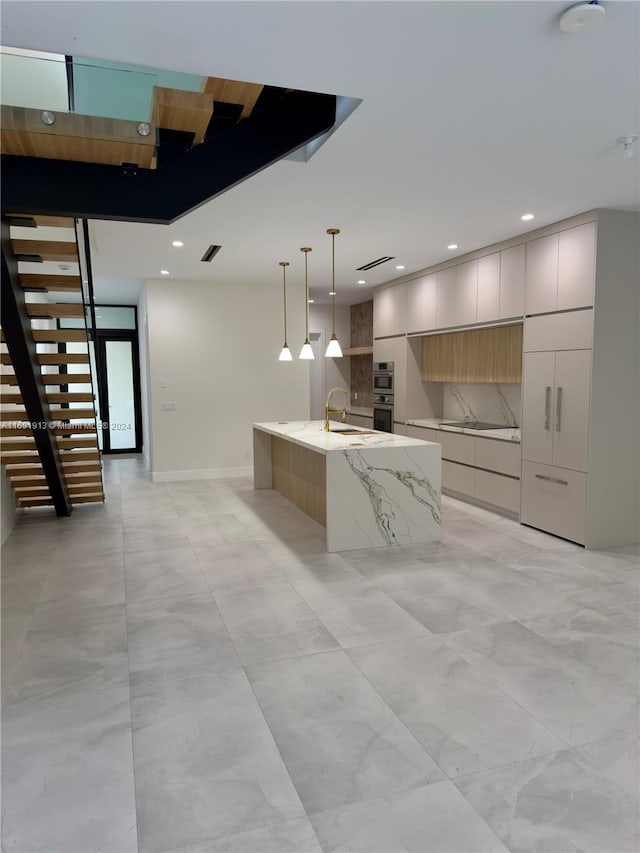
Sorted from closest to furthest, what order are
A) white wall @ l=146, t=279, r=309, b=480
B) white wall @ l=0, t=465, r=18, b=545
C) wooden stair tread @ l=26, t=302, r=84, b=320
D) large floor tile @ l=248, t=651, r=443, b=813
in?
large floor tile @ l=248, t=651, r=443, b=813 → wooden stair tread @ l=26, t=302, r=84, b=320 → white wall @ l=0, t=465, r=18, b=545 → white wall @ l=146, t=279, r=309, b=480

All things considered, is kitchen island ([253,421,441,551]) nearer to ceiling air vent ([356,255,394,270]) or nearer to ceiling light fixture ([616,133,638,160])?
ceiling air vent ([356,255,394,270])

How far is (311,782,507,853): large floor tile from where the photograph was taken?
69.3 inches

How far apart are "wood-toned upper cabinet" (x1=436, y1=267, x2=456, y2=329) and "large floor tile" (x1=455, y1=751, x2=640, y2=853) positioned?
498 cm

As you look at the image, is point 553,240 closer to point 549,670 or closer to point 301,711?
point 549,670

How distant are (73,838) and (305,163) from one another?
3.38 m

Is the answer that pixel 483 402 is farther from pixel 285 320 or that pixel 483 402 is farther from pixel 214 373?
pixel 214 373

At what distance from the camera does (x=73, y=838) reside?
5.89 ft

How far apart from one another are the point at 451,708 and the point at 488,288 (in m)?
4.38

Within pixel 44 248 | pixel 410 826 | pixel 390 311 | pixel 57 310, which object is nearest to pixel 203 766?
pixel 410 826

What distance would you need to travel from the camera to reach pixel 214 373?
26.1 ft

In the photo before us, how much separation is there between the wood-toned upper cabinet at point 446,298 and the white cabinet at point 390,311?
812 millimetres

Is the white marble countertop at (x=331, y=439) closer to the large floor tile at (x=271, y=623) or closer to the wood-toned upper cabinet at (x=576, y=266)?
the large floor tile at (x=271, y=623)

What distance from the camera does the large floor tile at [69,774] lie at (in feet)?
5.93

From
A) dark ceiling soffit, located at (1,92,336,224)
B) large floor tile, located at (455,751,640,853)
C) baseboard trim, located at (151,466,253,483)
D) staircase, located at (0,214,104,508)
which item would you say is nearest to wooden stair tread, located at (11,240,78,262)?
staircase, located at (0,214,104,508)
